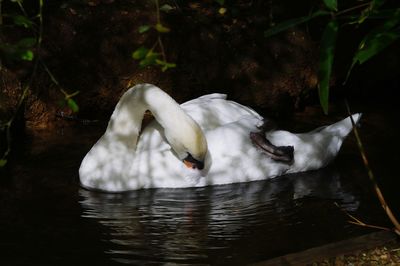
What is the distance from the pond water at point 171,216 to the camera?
192 inches

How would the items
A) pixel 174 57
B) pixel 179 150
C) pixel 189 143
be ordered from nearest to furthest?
pixel 189 143 → pixel 179 150 → pixel 174 57

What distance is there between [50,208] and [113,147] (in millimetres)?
956

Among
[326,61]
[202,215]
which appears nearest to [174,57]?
[202,215]

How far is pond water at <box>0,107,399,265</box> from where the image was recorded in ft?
16.0

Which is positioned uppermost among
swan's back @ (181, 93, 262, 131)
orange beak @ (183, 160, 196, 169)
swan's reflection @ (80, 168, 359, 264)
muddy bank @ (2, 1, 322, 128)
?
muddy bank @ (2, 1, 322, 128)

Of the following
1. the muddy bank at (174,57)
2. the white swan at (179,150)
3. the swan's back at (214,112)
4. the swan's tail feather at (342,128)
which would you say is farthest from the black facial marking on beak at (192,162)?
the muddy bank at (174,57)

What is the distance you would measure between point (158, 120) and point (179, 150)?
314mm

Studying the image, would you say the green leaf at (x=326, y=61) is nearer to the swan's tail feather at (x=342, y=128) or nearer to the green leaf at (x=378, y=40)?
the green leaf at (x=378, y=40)

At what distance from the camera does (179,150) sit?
6223mm

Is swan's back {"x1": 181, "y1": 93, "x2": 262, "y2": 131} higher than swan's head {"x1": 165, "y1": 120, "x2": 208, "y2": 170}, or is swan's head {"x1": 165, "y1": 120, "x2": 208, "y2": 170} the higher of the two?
swan's back {"x1": 181, "y1": 93, "x2": 262, "y2": 131}

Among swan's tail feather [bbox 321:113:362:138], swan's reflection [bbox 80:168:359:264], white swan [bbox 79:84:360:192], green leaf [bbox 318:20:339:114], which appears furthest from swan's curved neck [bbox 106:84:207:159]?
green leaf [bbox 318:20:339:114]

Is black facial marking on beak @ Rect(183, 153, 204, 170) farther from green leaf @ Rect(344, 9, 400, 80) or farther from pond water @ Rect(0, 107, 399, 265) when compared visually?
green leaf @ Rect(344, 9, 400, 80)

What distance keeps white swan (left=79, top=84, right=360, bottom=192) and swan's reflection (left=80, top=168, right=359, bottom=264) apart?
99 mm

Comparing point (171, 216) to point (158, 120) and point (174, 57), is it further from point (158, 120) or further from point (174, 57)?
point (174, 57)
